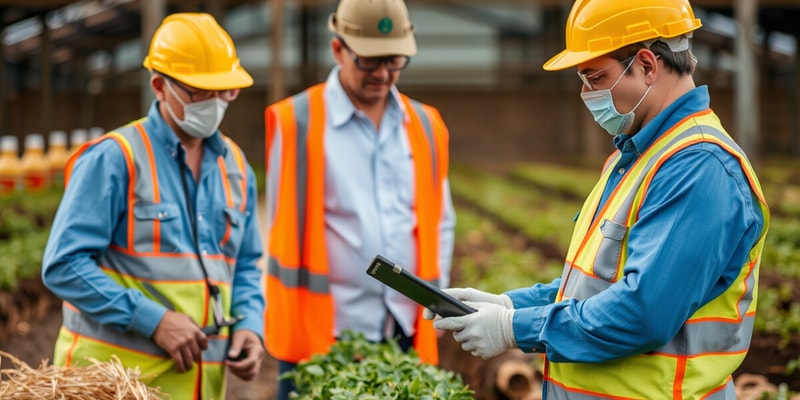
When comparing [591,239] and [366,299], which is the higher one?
[591,239]

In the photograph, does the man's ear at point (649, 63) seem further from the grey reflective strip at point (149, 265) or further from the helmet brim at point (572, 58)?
the grey reflective strip at point (149, 265)

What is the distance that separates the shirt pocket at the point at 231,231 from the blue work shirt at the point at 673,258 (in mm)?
1516

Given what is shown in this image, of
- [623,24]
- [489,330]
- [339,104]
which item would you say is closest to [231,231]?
[339,104]

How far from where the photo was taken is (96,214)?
11.0 ft

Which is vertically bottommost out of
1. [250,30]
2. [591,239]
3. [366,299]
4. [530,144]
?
[530,144]

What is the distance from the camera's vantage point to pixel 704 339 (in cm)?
249

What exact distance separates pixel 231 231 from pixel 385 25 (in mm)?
1133

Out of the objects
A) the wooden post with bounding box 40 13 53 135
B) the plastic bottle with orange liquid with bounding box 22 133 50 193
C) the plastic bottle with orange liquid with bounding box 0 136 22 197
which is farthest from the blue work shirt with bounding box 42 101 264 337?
the wooden post with bounding box 40 13 53 135

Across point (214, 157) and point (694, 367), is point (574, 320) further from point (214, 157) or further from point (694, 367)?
point (214, 157)

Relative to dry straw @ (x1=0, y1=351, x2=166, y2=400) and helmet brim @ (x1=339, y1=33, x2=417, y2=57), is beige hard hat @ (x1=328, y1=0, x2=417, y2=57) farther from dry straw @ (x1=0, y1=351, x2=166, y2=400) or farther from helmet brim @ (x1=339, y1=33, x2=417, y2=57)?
dry straw @ (x1=0, y1=351, x2=166, y2=400)

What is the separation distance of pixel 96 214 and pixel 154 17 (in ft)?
23.7

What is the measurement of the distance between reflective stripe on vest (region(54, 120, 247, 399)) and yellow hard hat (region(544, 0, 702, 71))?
148 cm

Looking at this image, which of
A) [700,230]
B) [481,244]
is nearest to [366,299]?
[700,230]

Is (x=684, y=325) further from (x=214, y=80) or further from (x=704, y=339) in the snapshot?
(x=214, y=80)
